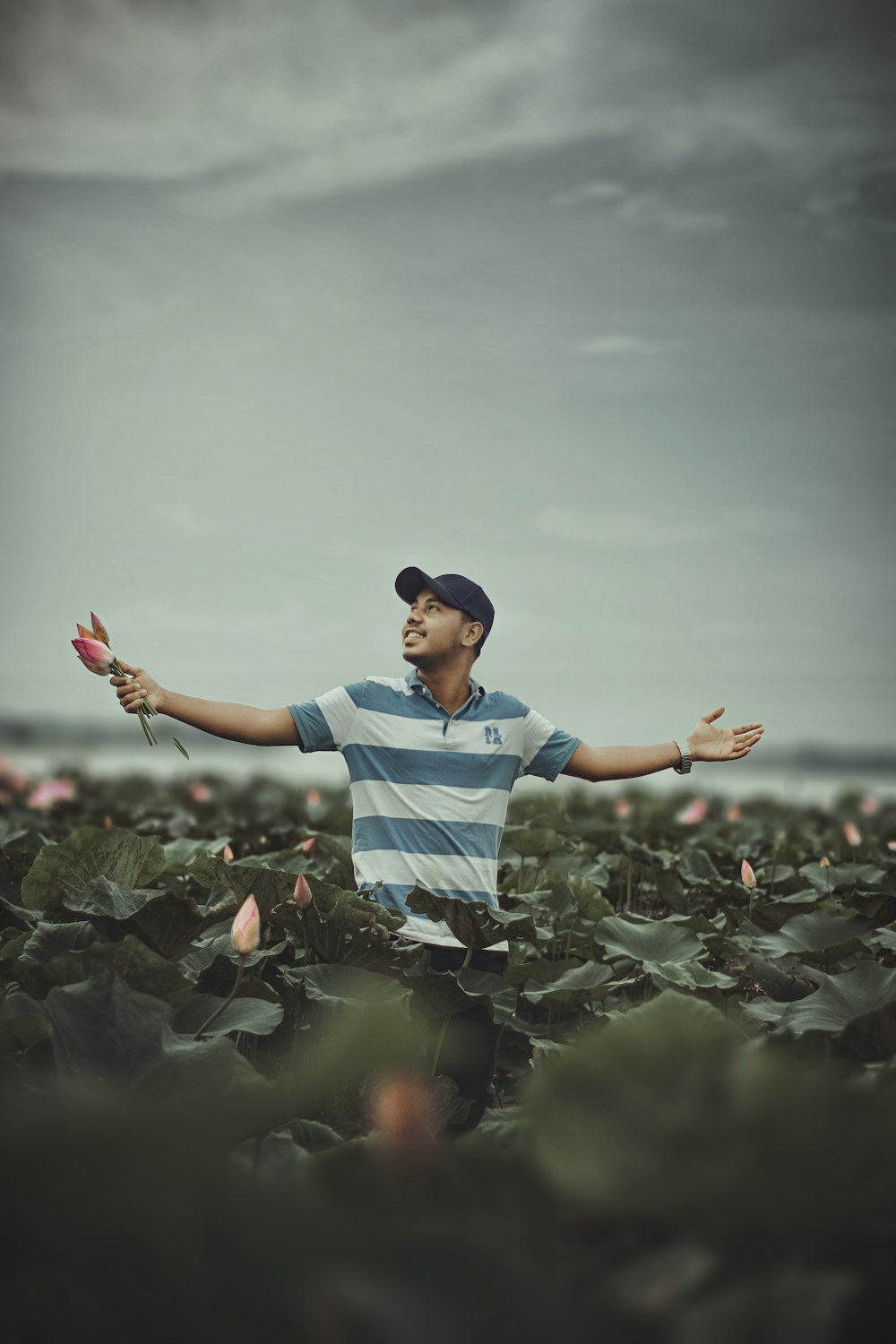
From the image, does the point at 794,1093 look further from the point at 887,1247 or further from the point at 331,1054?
the point at 331,1054

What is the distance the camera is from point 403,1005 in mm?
1707

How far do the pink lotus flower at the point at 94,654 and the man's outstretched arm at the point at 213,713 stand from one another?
62 mm

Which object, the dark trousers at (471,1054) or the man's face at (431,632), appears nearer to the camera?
the dark trousers at (471,1054)

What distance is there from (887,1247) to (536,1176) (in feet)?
0.86

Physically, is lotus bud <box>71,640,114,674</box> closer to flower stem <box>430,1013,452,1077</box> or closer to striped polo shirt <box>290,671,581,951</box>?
striped polo shirt <box>290,671,581,951</box>

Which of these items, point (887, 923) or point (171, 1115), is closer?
point (171, 1115)

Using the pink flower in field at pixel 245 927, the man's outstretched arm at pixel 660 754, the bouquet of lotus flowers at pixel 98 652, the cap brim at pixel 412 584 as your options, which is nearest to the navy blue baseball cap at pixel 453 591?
the cap brim at pixel 412 584

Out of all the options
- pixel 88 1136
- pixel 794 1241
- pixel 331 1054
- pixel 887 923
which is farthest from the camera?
pixel 887 923

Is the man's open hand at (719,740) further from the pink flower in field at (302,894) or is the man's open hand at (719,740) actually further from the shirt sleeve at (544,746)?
the pink flower in field at (302,894)

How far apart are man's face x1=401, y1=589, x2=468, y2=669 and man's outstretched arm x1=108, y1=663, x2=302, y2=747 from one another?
360 mm

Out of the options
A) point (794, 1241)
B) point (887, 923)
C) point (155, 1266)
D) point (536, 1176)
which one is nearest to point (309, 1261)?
point (155, 1266)

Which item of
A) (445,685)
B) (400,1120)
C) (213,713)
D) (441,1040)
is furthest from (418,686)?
(400,1120)

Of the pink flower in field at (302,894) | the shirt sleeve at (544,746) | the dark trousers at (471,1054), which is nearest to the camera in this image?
the pink flower in field at (302,894)

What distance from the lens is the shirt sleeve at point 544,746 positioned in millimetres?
2914
